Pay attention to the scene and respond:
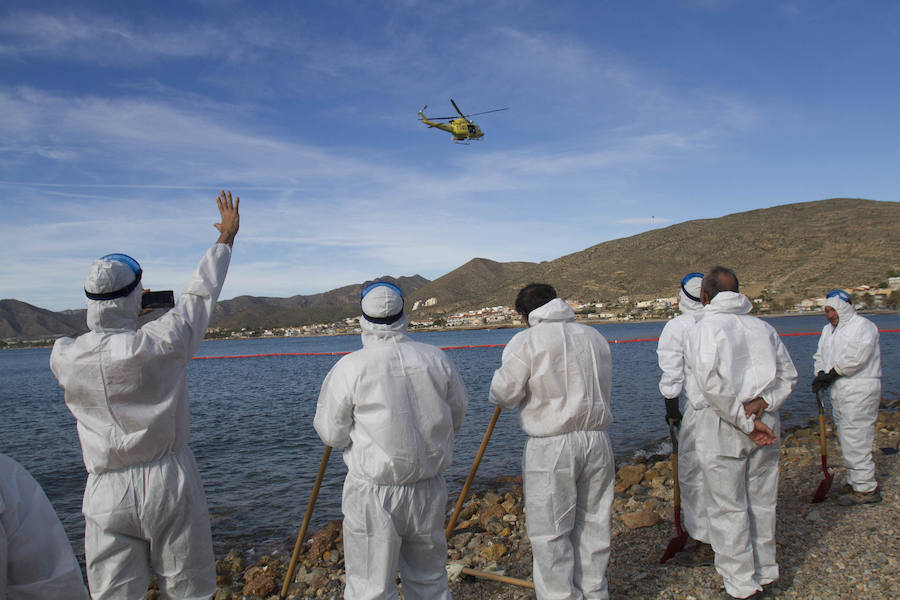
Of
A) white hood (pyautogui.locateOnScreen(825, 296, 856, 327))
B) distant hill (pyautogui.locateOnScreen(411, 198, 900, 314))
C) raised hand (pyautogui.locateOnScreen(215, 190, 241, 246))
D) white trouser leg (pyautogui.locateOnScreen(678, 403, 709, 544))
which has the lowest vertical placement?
white trouser leg (pyautogui.locateOnScreen(678, 403, 709, 544))

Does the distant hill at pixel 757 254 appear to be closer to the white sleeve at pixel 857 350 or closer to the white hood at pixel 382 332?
the white sleeve at pixel 857 350

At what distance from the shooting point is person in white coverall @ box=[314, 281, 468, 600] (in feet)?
11.2

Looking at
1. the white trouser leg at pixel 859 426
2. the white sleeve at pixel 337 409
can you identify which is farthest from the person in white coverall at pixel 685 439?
the white sleeve at pixel 337 409

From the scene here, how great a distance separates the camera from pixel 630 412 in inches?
707

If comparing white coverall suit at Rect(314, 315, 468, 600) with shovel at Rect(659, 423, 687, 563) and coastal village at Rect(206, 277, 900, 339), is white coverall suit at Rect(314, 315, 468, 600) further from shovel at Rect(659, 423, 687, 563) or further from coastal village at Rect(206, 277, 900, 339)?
coastal village at Rect(206, 277, 900, 339)

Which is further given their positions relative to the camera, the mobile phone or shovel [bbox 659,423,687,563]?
shovel [bbox 659,423,687,563]

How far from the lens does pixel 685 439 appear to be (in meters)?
5.37

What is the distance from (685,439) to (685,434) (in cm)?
5

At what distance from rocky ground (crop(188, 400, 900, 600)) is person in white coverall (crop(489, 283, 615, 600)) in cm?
81

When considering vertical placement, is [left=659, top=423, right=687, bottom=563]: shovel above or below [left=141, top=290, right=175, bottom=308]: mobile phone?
below

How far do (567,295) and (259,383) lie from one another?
64544mm

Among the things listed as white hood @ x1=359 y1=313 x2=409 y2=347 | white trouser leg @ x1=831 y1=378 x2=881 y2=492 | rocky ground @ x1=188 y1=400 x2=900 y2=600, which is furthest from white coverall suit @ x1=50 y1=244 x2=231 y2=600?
white trouser leg @ x1=831 y1=378 x2=881 y2=492

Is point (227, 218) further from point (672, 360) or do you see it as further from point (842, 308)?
point (842, 308)

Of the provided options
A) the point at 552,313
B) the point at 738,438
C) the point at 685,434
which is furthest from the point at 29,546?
the point at 685,434
